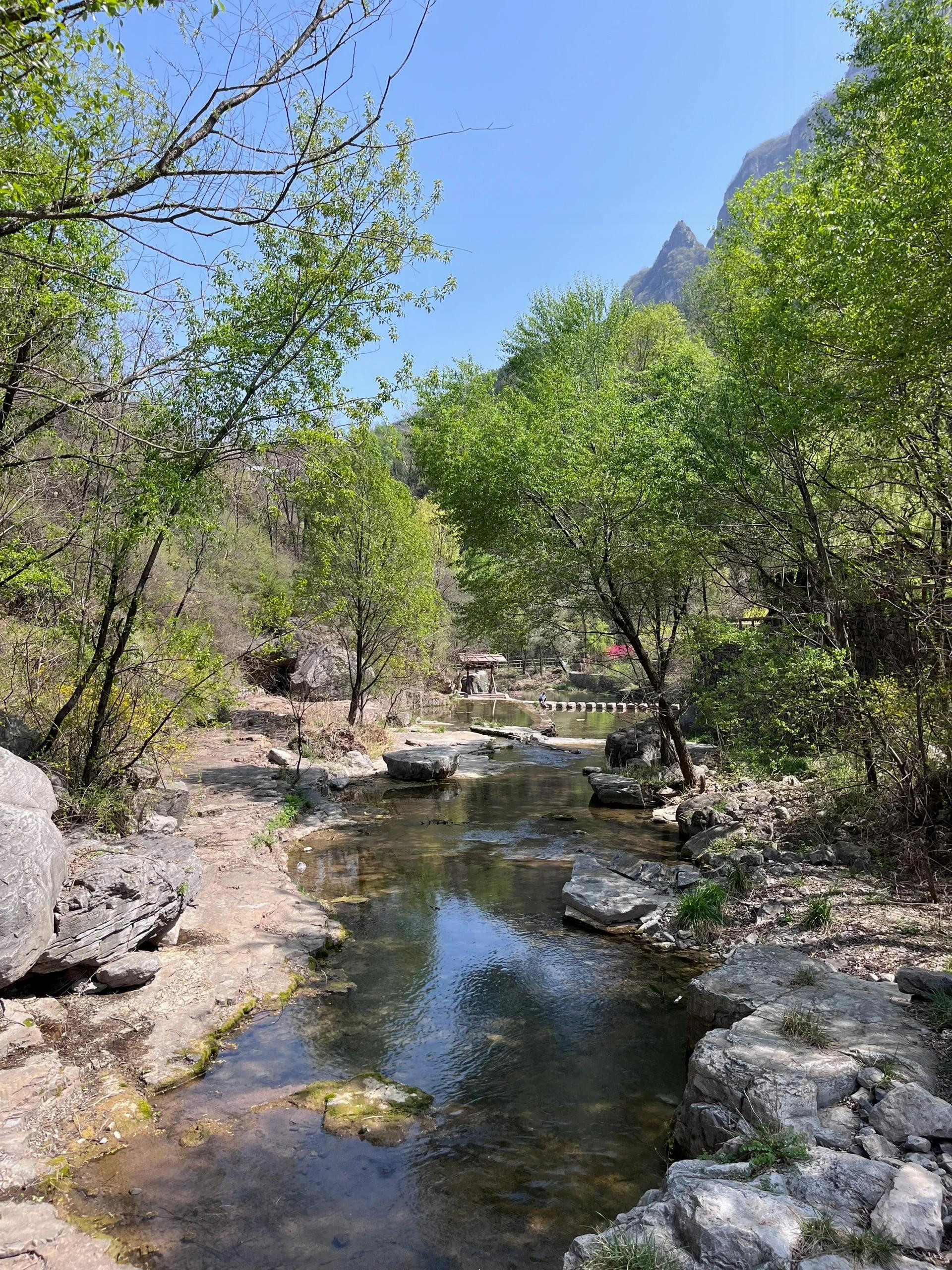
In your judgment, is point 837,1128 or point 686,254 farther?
point 686,254

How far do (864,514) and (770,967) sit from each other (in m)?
5.79

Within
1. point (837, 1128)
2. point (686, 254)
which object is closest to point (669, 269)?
point (686, 254)

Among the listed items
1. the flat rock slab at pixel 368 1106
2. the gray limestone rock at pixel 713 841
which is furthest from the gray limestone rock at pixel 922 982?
the gray limestone rock at pixel 713 841

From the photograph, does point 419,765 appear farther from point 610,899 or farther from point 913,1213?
point 913,1213

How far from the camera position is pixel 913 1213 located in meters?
2.97

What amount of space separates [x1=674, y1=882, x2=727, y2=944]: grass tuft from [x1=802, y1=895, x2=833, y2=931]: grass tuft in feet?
3.60

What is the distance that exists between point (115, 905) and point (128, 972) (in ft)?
1.76

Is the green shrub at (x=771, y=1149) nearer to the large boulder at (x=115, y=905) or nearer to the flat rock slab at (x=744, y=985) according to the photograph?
the flat rock slab at (x=744, y=985)

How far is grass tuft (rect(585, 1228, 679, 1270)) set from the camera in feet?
9.75

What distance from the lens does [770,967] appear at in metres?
5.77

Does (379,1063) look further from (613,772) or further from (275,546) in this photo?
(275,546)

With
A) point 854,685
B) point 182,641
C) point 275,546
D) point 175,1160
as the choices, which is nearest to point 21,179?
point 182,641

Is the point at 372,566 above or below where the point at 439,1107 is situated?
above

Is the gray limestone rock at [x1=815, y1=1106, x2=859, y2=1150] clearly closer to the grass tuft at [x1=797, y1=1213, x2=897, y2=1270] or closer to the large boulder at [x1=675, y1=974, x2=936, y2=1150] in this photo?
the large boulder at [x1=675, y1=974, x2=936, y2=1150]
